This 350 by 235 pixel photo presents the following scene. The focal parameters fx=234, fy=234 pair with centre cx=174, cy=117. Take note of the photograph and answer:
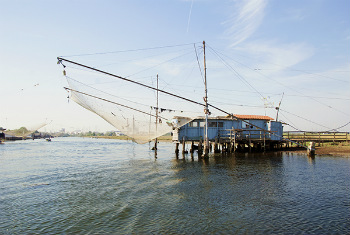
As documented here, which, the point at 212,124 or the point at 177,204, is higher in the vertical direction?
the point at 212,124

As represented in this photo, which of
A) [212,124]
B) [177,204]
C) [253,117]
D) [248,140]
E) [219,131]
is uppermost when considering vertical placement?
[253,117]

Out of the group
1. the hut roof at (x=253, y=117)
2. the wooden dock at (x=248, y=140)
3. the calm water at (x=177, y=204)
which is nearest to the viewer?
the calm water at (x=177, y=204)

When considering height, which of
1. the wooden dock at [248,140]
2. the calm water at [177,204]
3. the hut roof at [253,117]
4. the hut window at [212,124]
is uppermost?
the hut roof at [253,117]

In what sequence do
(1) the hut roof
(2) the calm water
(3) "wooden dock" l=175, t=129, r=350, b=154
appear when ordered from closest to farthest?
(2) the calm water → (3) "wooden dock" l=175, t=129, r=350, b=154 → (1) the hut roof

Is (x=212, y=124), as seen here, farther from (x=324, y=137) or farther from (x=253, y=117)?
(x=324, y=137)

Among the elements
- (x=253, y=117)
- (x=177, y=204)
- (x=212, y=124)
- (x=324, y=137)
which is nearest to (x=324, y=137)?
(x=324, y=137)

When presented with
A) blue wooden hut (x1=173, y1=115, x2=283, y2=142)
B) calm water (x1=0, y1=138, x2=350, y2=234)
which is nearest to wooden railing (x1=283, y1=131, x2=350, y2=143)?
blue wooden hut (x1=173, y1=115, x2=283, y2=142)

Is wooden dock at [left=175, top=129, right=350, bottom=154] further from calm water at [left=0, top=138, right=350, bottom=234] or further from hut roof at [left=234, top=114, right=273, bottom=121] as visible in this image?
calm water at [left=0, top=138, right=350, bottom=234]

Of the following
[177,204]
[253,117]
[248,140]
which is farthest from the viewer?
[253,117]

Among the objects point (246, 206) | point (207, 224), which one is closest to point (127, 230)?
point (207, 224)

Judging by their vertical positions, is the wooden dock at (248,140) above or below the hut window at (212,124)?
below

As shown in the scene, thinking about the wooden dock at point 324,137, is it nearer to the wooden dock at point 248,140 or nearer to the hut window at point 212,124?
the wooden dock at point 248,140

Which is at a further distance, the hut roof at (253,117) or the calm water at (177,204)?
the hut roof at (253,117)

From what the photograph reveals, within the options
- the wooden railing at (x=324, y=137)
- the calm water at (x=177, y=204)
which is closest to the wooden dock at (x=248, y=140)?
the wooden railing at (x=324, y=137)
